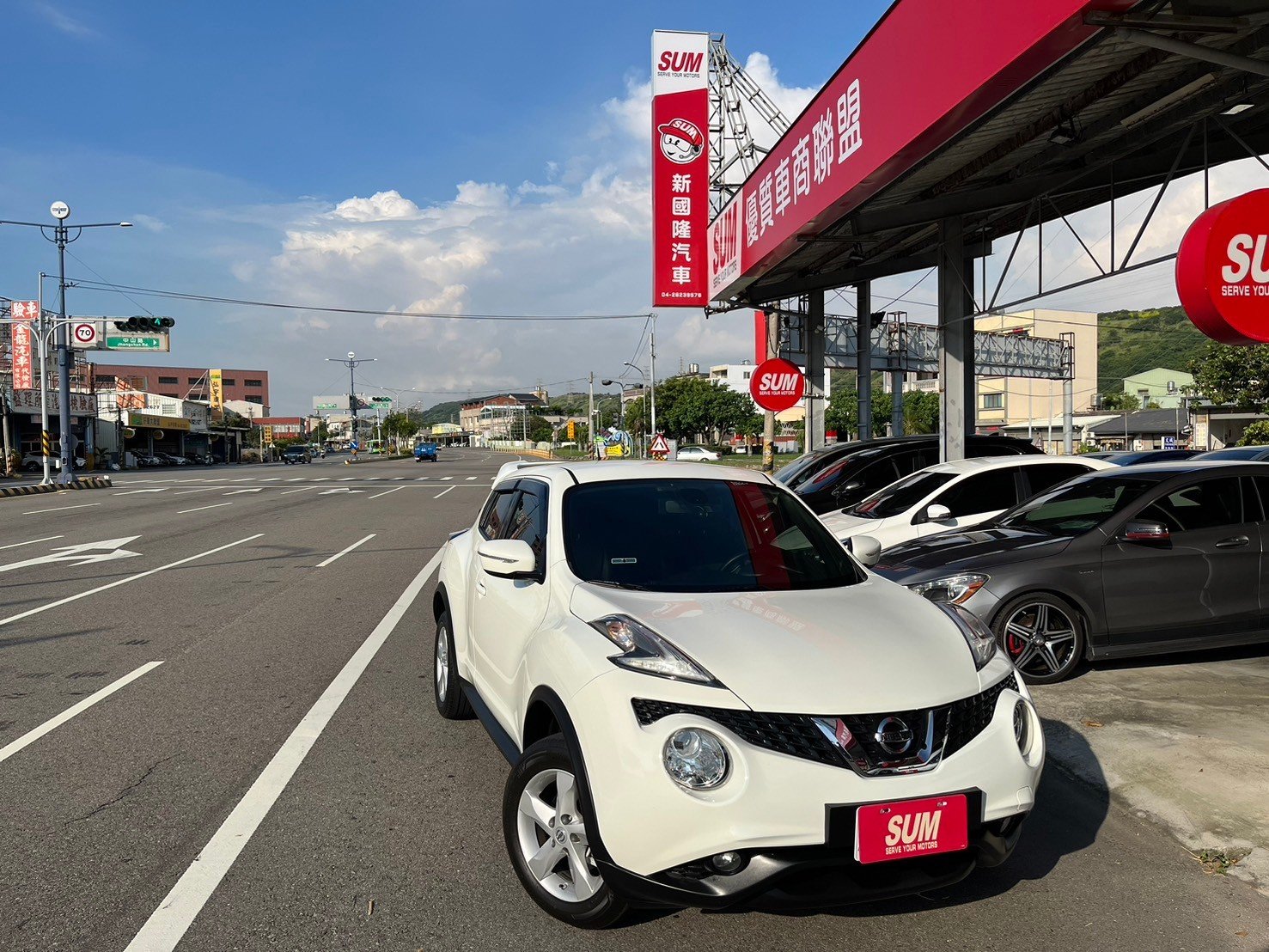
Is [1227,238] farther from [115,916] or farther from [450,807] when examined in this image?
[115,916]

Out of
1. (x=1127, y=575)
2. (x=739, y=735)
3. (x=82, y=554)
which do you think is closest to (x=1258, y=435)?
(x=1127, y=575)

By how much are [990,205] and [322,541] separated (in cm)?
1157

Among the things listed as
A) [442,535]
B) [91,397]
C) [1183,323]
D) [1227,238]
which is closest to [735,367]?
[1183,323]

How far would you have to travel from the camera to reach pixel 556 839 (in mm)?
3197

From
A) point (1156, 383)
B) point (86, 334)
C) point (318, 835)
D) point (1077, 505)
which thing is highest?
point (1156, 383)

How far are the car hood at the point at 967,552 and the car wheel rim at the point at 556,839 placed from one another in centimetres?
335

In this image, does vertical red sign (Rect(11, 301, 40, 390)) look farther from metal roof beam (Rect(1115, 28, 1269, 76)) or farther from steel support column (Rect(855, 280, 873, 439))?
metal roof beam (Rect(1115, 28, 1269, 76))

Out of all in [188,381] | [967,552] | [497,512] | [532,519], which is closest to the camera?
[532,519]

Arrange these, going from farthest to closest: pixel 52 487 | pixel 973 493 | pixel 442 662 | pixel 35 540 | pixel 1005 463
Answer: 1. pixel 52 487
2. pixel 35 540
3. pixel 973 493
4. pixel 1005 463
5. pixel 442 662

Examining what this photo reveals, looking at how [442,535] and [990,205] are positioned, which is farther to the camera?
[442,535]

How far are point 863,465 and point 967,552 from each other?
6975mm

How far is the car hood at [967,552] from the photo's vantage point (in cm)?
632

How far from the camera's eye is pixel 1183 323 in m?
112

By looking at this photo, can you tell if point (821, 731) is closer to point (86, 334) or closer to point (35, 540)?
point (35, 540)
